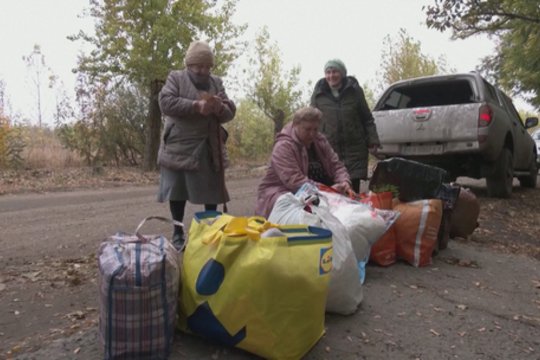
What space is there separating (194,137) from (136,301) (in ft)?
6.74

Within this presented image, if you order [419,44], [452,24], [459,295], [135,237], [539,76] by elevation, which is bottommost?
[459,295]

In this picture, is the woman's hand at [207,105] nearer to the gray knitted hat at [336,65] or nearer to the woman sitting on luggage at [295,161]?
the woman sitting on luggage at [295,161]

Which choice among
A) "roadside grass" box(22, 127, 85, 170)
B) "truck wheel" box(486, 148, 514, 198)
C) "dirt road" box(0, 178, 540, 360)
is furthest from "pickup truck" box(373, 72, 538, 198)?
"roadside grass" box(22, 127, 85, 170)

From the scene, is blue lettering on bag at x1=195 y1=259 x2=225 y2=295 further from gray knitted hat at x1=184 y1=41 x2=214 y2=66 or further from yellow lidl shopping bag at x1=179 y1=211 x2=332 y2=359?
gray knitted hat at x1=184 y1=41 x2=214 y2=66

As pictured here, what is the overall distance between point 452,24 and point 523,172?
328cm

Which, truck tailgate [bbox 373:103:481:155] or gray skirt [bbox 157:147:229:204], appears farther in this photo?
truck tailgate [bbox 373:103:481:155]

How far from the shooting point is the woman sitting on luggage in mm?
4258

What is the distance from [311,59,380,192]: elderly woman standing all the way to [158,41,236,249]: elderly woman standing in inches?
61.0

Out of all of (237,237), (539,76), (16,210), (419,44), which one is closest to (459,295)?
(237,237)

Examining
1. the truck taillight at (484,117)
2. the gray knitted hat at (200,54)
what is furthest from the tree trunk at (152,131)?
Result: the gray knitted hat at (200,54)

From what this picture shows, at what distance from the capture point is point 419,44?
2872cm

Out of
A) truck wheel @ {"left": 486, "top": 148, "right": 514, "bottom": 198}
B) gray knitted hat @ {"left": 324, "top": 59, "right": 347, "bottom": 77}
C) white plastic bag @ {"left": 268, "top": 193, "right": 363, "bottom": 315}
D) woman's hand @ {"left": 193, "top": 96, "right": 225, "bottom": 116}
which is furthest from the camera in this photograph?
truck wheel @ {"left": 486, "top": 148, "right": 514, "bottom": 198}

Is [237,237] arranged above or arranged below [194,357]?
above

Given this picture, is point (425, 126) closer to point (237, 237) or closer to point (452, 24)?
point (452, 24)
